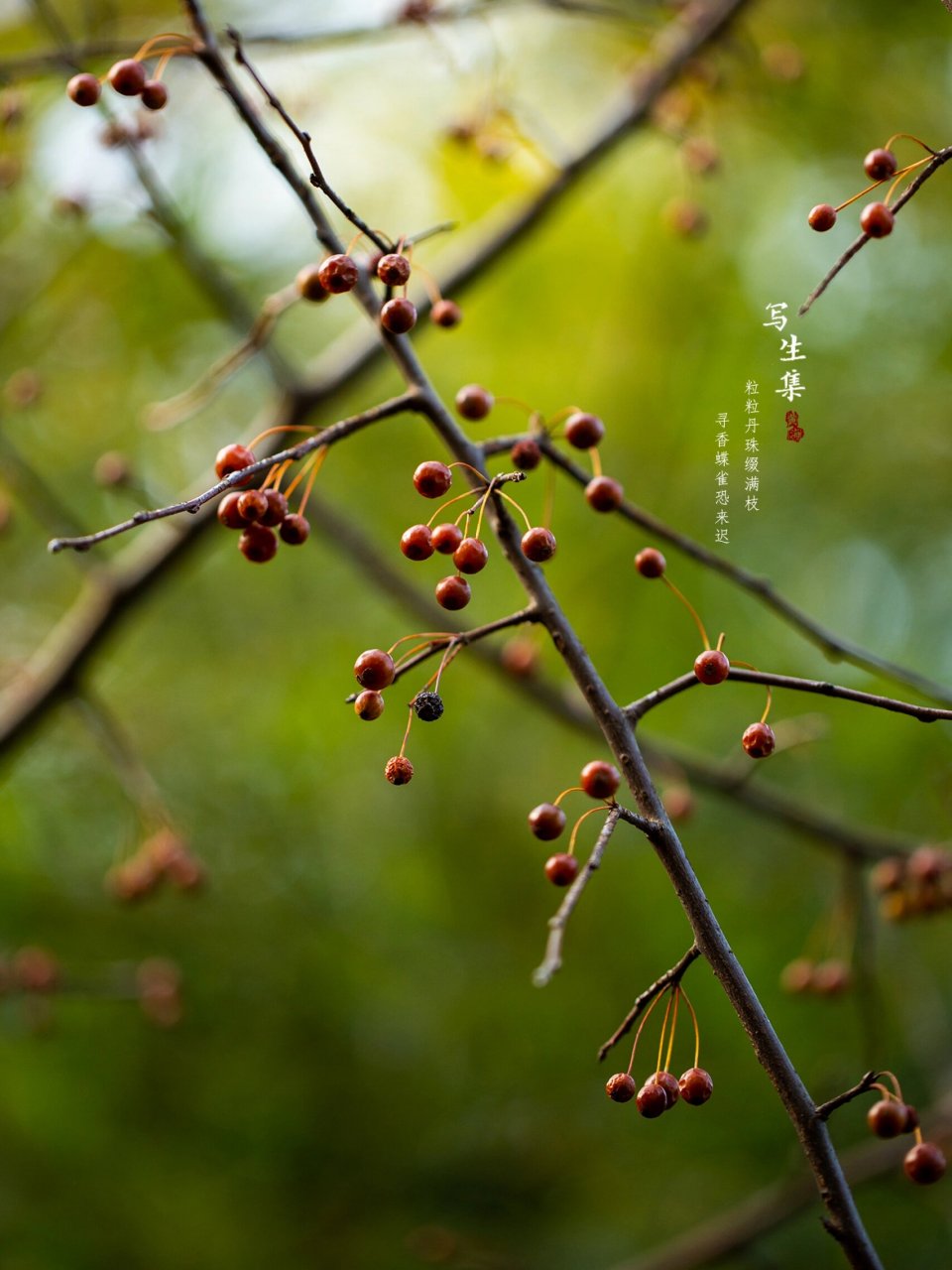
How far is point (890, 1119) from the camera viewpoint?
822 millimetres

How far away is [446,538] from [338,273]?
195 millimetres

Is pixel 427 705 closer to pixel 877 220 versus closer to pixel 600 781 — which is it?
pixel 600 781

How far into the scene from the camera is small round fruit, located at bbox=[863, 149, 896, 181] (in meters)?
0.80

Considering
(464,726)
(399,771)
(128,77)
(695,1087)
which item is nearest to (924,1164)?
(695,1087)

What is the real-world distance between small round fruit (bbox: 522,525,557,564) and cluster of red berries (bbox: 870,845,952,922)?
953 mm

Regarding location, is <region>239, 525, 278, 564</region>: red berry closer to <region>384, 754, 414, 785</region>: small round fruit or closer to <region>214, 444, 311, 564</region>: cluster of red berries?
<region>214, 444, 311, 564</region>: cluster of red berries

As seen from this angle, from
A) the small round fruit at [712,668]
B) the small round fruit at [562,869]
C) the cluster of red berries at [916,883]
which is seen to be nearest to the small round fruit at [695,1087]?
the small round fruit at [562,869]

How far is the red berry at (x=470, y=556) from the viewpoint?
733 mm

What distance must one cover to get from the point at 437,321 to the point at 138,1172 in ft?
9.24

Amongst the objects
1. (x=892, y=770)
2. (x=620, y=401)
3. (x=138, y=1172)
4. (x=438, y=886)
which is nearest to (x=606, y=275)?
(x=620, y=401)

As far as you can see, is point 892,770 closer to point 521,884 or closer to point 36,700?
point 521,884

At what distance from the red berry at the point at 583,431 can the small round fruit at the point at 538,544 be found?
227 millimetres

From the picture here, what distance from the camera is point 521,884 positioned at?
10.7 feet

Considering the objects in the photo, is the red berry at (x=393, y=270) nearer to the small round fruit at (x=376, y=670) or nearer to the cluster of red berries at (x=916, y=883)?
the small round fruit at (x=376, y=670)
